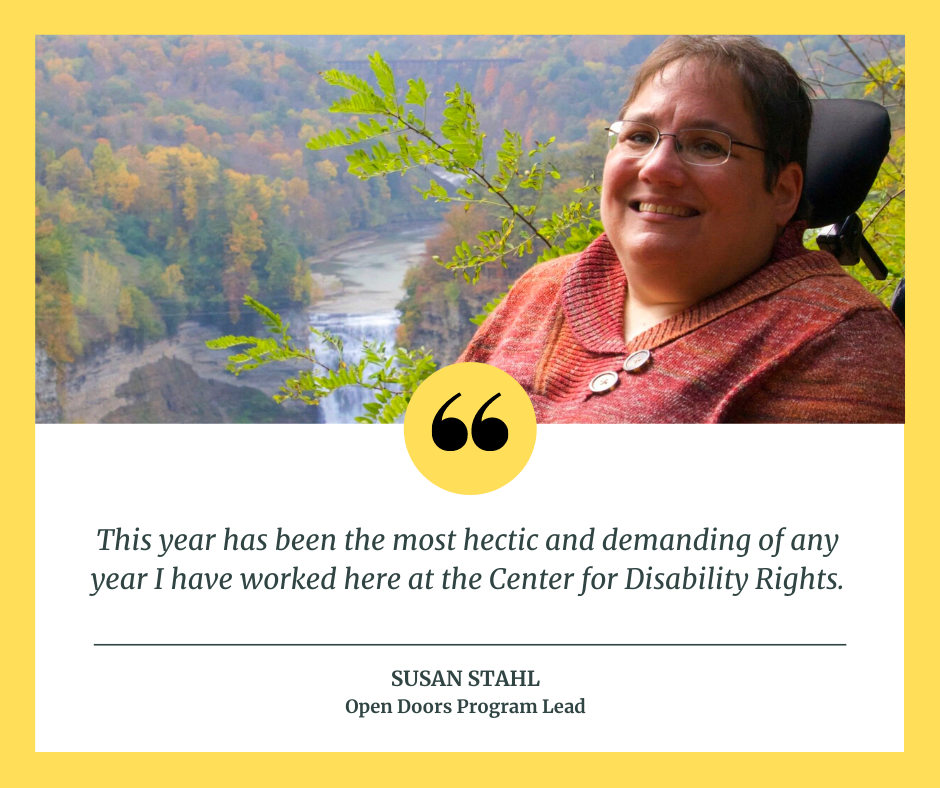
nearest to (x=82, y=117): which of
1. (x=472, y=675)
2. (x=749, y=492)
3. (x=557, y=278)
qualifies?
(x=557, y=278)

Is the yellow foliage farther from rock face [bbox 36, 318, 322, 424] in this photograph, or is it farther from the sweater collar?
the sweater collar

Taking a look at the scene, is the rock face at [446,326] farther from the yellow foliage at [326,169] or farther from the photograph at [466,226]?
the yellow foliage at [326,169]

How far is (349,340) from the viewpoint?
2023 millimetres

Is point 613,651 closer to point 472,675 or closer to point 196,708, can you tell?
point 472,675

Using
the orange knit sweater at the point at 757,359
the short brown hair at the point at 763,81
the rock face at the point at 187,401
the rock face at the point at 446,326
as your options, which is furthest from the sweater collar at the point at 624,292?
the rock face at the point at 187,401

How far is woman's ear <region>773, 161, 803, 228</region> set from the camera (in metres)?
1.38

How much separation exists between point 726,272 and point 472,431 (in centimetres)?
42

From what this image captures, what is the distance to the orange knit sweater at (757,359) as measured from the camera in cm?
128

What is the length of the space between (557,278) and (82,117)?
39.1 inches

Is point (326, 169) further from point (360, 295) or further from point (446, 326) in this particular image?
point (446, 326)

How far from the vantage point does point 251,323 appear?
195cm

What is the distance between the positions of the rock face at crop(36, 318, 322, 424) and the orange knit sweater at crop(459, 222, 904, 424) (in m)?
0.64

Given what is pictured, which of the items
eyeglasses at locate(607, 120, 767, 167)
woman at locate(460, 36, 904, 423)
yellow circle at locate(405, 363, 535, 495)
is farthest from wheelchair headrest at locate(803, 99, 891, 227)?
yellow circle at locate(405, 363, 535, 495)

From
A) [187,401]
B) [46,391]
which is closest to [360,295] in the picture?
[187,401]
